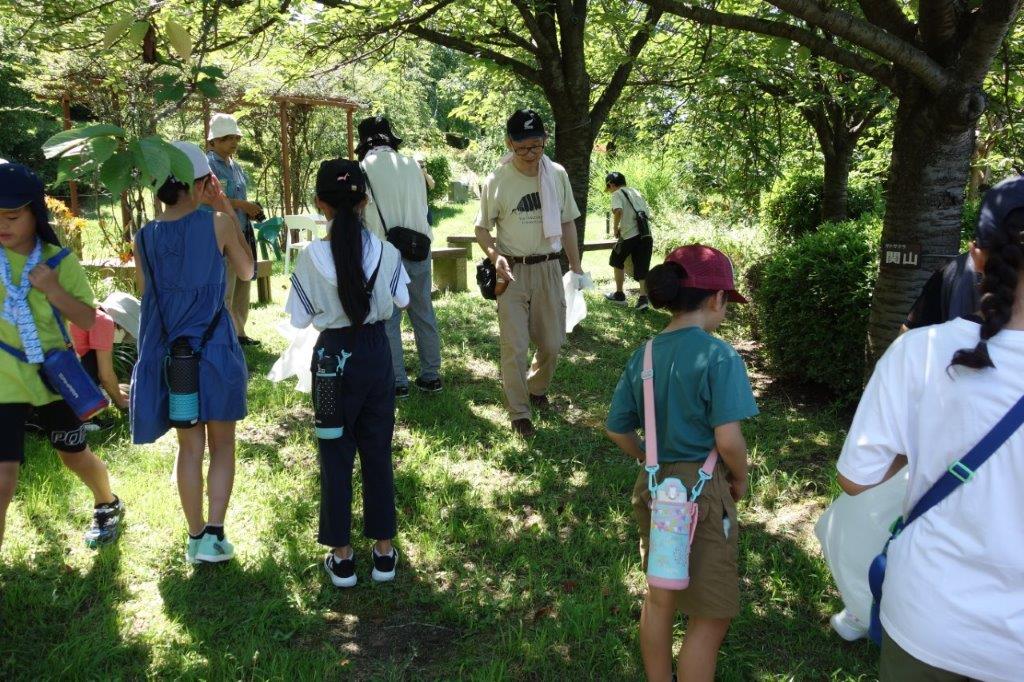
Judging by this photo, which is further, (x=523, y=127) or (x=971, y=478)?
(x=523, y=127)

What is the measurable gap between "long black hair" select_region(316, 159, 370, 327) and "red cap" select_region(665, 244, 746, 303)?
129 cm

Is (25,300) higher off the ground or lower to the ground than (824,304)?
higher

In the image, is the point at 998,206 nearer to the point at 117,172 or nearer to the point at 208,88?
the point at 117,172

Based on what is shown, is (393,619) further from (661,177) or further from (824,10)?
(661,177)

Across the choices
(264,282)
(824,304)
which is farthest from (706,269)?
(264,282)

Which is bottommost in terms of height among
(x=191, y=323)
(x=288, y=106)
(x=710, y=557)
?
(x=710, y=557)

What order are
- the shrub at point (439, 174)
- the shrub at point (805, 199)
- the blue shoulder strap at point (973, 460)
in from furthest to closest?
1. the shrub at point (439, 174)
2. the shrub at point (805, 199)
3. the blue shoulder strap at point (973, 460)

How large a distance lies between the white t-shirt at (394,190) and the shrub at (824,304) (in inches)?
106

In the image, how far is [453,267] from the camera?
9.56 metres

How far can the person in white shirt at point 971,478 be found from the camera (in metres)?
1.51

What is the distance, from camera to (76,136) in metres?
1.95

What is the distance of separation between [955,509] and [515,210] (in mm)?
3615

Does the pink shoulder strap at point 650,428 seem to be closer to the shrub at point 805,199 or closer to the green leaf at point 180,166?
the green leaf at point 180,166

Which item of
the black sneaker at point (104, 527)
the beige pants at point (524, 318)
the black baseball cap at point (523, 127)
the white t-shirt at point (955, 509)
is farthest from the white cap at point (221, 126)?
the white t-shirt at point (955, 509)
